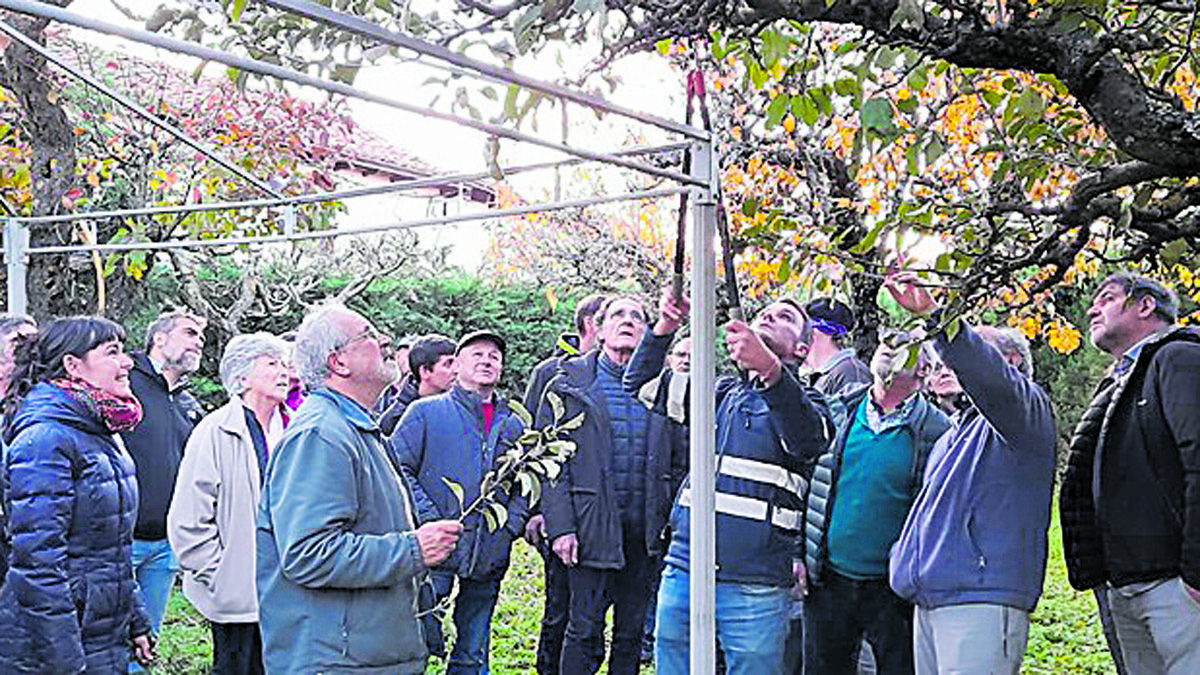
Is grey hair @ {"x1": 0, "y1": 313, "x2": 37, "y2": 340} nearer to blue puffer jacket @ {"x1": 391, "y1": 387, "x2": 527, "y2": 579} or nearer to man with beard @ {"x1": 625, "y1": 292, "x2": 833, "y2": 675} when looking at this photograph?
blue puffer jacket @ {"x1": 391, "y1": 387, "x2": 527, "y2": 579}

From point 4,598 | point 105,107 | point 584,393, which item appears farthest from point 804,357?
point 105,107

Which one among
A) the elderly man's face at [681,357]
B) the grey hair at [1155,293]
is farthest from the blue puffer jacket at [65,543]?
the grey hair at [1155,293]

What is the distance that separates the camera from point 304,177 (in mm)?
9227

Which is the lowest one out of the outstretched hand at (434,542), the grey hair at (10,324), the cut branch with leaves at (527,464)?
the outstretched hand at (434,542)

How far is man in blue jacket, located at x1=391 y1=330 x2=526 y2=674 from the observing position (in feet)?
21.5

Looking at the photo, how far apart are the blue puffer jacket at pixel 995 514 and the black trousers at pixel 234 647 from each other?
255 cm

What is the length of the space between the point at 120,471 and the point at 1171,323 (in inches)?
148

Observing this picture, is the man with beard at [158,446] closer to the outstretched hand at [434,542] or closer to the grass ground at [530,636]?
the grass ground at [530,636]

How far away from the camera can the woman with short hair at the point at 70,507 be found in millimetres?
4520

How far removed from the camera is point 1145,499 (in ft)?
14.9

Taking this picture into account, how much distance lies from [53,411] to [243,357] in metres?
1.12

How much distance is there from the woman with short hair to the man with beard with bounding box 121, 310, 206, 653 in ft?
4.76

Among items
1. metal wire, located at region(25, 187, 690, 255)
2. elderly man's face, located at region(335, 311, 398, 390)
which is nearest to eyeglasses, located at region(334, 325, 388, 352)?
elderly man's face, located at region(335, 311, 398, 390)

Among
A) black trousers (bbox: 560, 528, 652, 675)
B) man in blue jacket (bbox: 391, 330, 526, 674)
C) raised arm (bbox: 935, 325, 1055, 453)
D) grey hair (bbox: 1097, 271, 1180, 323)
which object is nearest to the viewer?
raised arm (bbox: 935, 325, 1055, 453)
